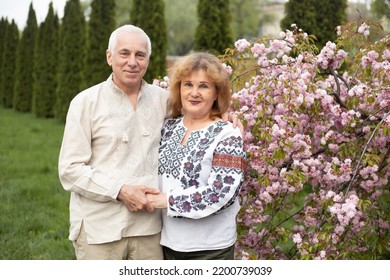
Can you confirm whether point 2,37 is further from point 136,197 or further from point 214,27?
point 136,197

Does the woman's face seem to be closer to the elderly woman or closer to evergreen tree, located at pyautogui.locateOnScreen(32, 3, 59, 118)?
the elderly woman

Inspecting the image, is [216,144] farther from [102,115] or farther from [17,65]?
[17,65]

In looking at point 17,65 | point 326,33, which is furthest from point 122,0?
point 326,33

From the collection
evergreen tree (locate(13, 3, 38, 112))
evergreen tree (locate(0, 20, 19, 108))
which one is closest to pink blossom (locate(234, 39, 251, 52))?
evergreen tree (locate(13, 3, 38, 112))

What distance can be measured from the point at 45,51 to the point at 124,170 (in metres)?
15.1

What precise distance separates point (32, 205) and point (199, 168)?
12.7 feet

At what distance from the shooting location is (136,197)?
2.23m

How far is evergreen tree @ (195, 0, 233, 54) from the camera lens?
1077 centimetres

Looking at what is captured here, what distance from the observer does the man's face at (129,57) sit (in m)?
2.29

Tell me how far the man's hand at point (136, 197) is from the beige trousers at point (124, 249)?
19cm

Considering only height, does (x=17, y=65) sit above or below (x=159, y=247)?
below

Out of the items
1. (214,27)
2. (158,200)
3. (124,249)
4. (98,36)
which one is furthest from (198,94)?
(98,36)

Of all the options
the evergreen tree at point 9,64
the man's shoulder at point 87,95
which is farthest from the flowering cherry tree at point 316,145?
the evergreen tree at point 9,64

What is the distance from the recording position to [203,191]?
7.14ft
